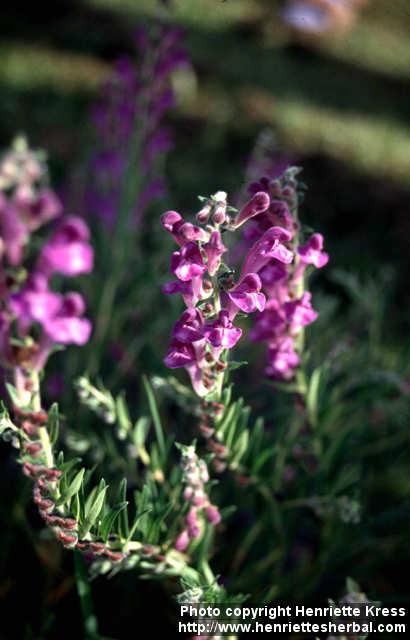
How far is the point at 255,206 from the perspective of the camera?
101 centimetres

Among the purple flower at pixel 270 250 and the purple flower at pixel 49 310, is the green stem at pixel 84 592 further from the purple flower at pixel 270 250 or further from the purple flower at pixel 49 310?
the purple flower at pixel 270 250

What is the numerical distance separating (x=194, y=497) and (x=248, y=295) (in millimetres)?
375

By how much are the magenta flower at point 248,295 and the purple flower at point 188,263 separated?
7 cm

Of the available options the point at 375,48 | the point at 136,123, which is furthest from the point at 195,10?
the point at 136,123

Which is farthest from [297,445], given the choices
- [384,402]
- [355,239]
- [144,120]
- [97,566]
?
[355,239]

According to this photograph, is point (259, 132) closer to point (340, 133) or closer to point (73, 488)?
point (340, 133)

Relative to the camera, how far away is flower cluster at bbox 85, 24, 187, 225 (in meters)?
1.86

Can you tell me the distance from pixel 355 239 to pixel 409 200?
2.65 feet

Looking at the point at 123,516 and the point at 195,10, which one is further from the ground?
the point at 195,10

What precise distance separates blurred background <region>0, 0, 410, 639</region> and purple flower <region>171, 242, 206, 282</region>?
76 centimetres

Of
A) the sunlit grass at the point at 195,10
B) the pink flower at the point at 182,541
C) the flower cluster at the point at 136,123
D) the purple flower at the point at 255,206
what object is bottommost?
the pink flower at the point at 182,541

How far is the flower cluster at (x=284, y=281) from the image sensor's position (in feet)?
3.65

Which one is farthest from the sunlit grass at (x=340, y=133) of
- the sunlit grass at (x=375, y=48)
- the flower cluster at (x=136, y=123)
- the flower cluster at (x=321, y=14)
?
the flower cluster at (x=136, y=123)

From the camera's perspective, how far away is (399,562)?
1794 millimetres
